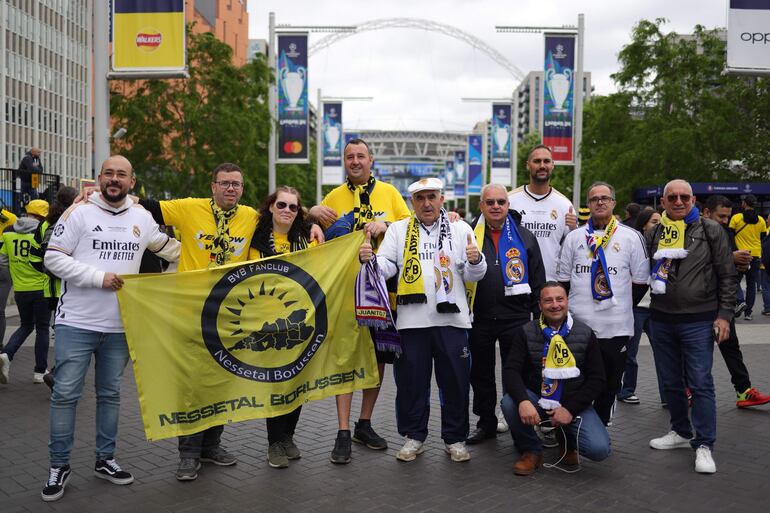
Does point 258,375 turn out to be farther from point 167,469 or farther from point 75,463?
point 75,463

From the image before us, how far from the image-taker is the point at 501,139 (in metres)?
36.6

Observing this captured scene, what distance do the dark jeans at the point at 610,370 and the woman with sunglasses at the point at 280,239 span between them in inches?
95.3

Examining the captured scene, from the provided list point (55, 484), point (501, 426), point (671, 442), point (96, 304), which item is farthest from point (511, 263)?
point (55, 484)

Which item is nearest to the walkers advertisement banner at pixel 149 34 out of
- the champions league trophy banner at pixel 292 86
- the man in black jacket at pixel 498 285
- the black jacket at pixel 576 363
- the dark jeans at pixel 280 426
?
the man in black jacket at pixel 498 285

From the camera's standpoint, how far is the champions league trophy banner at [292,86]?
23.9 m

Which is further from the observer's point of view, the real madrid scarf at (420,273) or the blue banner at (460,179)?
the blue banner at (460,179)

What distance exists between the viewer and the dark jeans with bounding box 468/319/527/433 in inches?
246

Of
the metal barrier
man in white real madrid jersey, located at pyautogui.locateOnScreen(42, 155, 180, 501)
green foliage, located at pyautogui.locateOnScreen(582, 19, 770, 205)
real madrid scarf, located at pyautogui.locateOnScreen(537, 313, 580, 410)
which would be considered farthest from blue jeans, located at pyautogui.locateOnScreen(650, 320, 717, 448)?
green foliage, located at pyautogui.locateOnScreen(582, 19, 770, 205)

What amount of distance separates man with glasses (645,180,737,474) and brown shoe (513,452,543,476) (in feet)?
3.88

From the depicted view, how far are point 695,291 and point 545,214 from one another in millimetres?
1437

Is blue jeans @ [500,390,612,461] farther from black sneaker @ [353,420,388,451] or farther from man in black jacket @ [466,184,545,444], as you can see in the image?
black sneaker @ [353,420,388,451]

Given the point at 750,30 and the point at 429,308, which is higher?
the point at 750,30

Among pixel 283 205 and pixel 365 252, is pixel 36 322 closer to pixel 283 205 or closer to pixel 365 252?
pixel 283 205

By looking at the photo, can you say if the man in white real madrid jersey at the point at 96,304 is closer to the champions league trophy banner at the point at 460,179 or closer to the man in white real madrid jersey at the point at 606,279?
the man in white real madrid jersey at the point at 606,279
